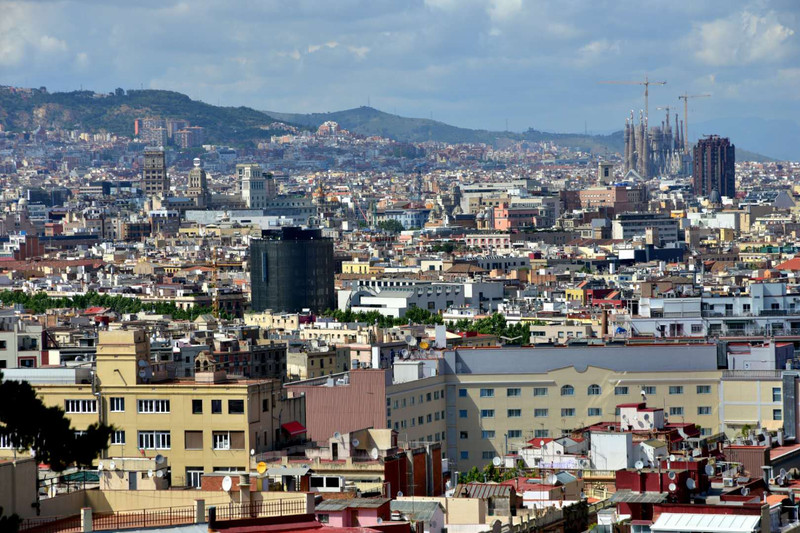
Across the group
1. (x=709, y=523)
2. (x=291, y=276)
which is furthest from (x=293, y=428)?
(x=291, y=276)

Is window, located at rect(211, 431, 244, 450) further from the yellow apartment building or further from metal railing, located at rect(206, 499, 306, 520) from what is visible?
metal railing, located at rect(206, 499, 306, 520)

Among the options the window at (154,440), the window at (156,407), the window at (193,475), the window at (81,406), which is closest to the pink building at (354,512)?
the window at (193,475)

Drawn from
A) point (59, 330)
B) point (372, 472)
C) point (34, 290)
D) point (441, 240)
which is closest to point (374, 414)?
point (372, 472)

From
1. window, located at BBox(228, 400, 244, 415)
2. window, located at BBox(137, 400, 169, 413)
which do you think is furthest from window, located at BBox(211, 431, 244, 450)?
window, located at BBox(137, 400, 169, 413)

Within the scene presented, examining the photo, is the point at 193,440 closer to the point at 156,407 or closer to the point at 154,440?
the point at 154,440

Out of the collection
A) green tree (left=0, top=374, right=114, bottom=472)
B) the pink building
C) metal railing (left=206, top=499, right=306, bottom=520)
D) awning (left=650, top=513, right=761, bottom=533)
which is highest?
green tree (left=0, top=374, right=114, bottom=472)

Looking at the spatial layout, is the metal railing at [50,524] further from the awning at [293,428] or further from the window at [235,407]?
the awning at [293,428]

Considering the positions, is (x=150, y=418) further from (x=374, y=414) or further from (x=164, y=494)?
(x=164, y=494)
